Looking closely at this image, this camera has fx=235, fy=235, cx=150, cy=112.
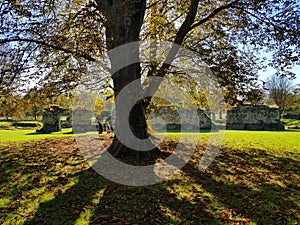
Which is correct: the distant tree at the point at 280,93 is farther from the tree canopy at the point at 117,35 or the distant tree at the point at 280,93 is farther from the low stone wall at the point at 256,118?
the tree canopy at the point at 117,35

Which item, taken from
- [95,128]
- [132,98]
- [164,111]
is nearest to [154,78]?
[132,98]

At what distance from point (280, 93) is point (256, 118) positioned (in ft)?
65.9

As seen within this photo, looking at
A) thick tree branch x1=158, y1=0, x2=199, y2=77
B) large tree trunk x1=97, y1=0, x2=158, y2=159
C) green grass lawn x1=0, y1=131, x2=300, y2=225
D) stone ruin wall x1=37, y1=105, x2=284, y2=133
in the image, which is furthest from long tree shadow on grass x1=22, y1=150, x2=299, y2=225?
stone ruin wall x1=37, y1=105, x2=284, y2=133

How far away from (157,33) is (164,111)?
46.7 feet

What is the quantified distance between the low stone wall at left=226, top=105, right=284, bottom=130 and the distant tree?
16.2 m

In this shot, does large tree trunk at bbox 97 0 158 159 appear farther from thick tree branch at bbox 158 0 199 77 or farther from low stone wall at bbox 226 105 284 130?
low stone wall at bbox 226 105 284 130

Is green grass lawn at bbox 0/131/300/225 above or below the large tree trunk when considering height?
below

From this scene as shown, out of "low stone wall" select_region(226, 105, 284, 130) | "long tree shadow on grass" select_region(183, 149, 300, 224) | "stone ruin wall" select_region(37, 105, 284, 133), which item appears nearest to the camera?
"long tree shadow on grass" select_region(183, 149, 300, 224)

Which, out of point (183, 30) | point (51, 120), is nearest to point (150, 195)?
point (183, 30)

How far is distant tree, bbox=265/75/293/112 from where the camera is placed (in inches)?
1601

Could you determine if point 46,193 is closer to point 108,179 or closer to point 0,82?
point 108,179

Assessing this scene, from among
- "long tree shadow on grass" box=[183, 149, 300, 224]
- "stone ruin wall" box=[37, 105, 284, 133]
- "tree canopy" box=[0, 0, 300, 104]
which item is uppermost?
"tree canopy" box=[0, 0, 300, 104]

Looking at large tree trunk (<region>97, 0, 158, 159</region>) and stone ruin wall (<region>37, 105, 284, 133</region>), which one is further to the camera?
stone ruin wall (<region>37, 105, 284, 133</region>)

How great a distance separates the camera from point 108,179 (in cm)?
632
